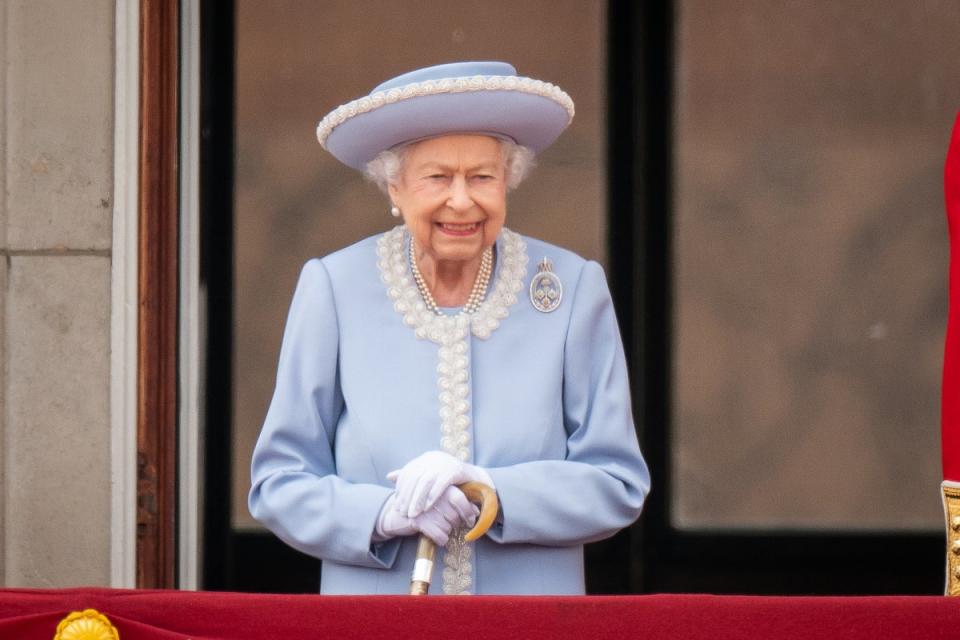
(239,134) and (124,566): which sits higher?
(239,134)

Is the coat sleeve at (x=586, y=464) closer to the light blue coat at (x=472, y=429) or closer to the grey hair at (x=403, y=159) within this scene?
the light blue coat at (x=472, y=429)

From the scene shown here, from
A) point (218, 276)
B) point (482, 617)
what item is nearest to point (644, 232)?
point (218, 276)

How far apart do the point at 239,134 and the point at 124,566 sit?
1.37 m

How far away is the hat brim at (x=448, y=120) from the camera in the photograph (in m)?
2.63

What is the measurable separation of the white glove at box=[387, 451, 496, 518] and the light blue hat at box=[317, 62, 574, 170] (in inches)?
20.6

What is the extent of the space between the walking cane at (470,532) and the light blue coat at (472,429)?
6 centimetres

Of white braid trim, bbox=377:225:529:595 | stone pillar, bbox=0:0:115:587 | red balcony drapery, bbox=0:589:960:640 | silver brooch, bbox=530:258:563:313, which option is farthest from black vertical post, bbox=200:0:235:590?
red balcony drapery, bbox=0:589:960:640

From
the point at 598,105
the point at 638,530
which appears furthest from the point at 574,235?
the point at 638,530

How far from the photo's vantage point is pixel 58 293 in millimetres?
3902

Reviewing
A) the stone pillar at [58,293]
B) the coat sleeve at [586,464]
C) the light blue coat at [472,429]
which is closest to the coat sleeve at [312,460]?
the light blue coat at [472,429]

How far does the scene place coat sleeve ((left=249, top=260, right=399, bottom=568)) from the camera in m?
2.64

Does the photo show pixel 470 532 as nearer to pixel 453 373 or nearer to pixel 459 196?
pixel 453 373

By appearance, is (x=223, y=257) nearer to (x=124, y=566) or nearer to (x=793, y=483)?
(x=124, y=566)

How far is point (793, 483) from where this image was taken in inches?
193
